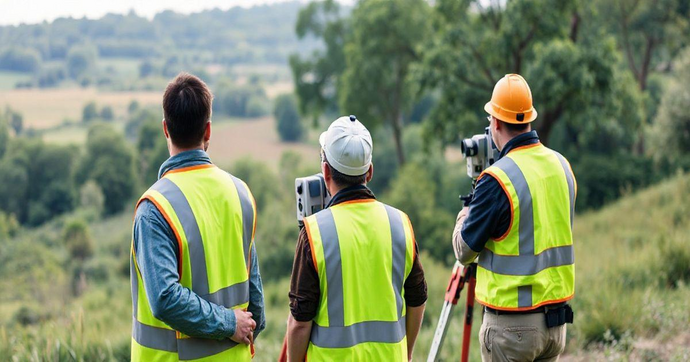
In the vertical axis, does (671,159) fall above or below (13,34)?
below

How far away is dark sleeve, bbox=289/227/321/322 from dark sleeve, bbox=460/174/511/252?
1.00m

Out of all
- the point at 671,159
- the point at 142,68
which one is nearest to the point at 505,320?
the point at 671,159

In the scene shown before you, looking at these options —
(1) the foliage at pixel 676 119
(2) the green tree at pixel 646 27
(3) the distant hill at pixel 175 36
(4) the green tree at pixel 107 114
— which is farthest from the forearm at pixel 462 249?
(3) the distant hill at pixel 175 36

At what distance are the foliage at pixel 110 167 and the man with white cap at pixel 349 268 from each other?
69.4 meters

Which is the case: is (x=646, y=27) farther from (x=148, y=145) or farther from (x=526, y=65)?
(x=148, y=145)

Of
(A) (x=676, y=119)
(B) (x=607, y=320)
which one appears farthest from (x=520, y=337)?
(A) (x=676, y=119)

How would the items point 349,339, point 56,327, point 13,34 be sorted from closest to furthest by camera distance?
point 349,339, point 56,327, point 13,34

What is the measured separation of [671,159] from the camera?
81.1ft

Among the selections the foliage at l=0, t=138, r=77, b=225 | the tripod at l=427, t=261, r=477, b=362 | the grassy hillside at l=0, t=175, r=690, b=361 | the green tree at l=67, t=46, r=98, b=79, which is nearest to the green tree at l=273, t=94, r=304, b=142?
the foliage at l=0, t=138, r=77, b=225

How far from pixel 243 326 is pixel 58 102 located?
109 m

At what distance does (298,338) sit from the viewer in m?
2.58

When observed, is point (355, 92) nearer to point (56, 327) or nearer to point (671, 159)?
point (671, 159)

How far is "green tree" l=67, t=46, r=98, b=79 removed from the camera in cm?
12338

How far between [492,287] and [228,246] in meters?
1.39
